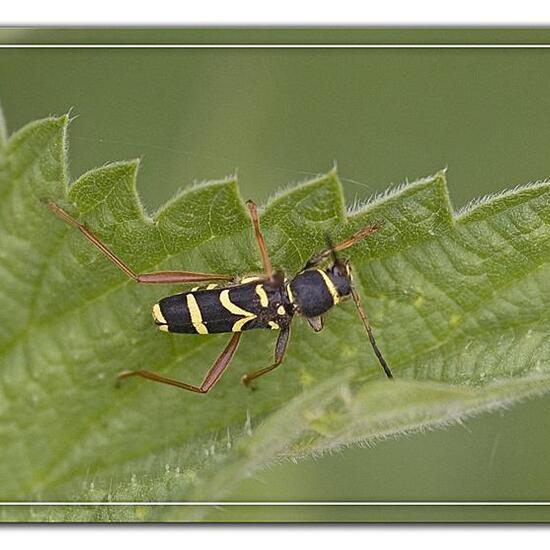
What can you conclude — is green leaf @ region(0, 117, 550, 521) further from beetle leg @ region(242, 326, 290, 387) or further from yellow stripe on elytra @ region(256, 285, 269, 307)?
yellow stripe on elytra @ region(256, 285, 269, 307)

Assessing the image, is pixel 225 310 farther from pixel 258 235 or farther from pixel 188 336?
pixel 258 235

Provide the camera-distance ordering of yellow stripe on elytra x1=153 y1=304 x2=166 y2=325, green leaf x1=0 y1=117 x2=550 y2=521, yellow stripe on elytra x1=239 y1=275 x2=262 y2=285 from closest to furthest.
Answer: green leaf x1=0 y1=117 x2=550 y2=521, yellow stripe on elytra x1=153 y1=304 x2=166 y2=325, yellow stripe on elytra x1=239 y1=275 x2=262 y2=285

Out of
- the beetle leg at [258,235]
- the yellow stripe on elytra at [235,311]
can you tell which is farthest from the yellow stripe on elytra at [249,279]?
the beetle leg at [258,235]

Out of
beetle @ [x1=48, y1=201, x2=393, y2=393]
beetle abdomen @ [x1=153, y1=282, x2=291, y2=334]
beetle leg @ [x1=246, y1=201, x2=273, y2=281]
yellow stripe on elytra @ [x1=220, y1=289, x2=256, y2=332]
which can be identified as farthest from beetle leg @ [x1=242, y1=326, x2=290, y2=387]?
beetle leg @ [x1=246, y1=201, x2=273, y2=281]

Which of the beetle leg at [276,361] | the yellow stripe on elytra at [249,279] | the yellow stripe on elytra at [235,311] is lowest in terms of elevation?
the beetle leg at [276,361]

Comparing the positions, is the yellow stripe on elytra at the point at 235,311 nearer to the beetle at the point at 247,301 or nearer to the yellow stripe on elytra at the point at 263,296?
the beetle at the point at 247,301

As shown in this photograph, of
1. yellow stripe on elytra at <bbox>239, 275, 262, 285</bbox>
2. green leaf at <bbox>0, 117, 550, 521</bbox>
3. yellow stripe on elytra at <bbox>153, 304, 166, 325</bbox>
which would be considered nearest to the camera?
green leaf at <bbox>0, 117, 550, 521</bbox>

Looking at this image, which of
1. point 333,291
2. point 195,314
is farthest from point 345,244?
point 195,314
